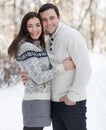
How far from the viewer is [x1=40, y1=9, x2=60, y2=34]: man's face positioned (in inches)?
151

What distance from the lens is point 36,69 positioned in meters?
3.77

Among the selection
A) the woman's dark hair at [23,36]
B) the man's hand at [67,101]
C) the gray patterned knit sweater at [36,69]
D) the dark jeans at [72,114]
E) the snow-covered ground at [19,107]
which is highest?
the woman's dark hair at [23,36]

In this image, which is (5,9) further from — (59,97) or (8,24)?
(59,97)

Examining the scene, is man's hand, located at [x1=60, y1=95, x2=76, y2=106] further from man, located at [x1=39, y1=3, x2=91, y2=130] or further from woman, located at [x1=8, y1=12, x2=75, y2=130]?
woman, located at [x1=8, y1=12, x2=75, y2=130]

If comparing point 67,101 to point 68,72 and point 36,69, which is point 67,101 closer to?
point 68,72

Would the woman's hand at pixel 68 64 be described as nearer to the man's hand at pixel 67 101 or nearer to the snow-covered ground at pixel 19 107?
the man's hand at pixel 67 101

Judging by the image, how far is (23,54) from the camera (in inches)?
150

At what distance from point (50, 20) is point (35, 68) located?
1.49 ft

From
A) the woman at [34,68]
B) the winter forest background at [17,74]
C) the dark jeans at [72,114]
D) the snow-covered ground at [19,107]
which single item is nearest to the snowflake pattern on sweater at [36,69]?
the woman at [34,68]

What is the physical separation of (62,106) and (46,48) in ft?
1.81

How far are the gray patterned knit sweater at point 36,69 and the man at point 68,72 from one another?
0.07m

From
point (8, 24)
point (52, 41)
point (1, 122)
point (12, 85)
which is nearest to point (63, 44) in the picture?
point (52, 41)

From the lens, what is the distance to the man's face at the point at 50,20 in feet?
12.6

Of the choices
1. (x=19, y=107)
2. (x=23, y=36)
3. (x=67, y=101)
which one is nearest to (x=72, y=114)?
(x=67, y=101)
